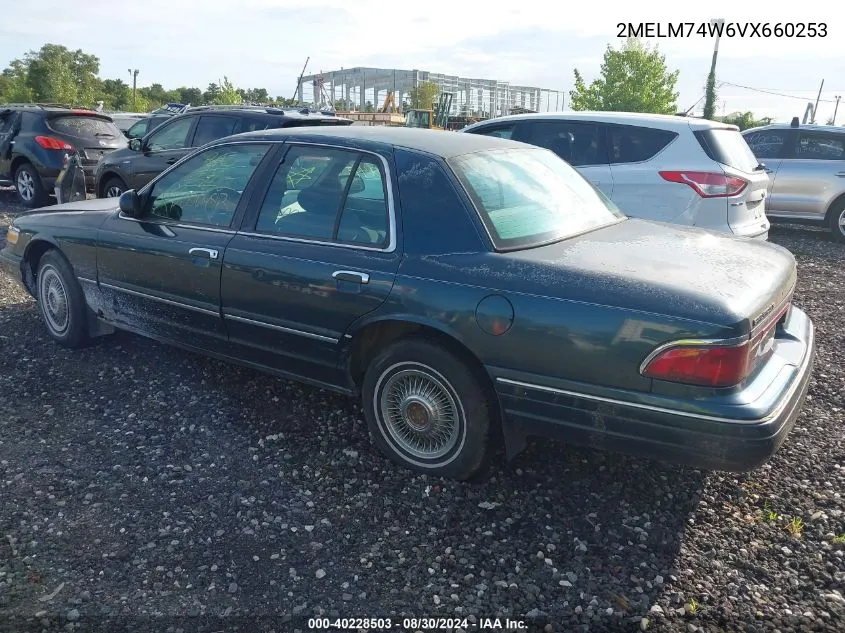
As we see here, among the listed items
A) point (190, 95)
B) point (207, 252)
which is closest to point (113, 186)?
point (207, 252)

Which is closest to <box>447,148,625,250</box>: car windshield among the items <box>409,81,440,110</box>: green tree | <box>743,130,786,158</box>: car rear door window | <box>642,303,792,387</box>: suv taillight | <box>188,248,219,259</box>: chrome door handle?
<box>642,303,792,387</box>: suv taillight

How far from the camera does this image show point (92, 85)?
5041 cm

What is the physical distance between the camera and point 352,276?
3.46 meters

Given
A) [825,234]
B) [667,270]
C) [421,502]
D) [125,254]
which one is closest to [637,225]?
[667,270]

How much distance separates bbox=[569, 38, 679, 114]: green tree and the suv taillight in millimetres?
27103

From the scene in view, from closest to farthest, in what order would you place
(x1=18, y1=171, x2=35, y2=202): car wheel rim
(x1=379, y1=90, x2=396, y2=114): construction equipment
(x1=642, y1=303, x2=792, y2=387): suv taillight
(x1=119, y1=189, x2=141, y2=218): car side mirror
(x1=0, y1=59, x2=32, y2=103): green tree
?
(x1=642, y1=303, x2=792, y2=387): suv taillight
(x1=119, y1=189, x2=141, y2=218): car side mirror
(x1=18, y1=171, x2=35, y2=202): car wheel rim
(x1=0, y1=59, x2=32, y2=103): green tree
(x1=379, y1=90, x2=396, y2=114): construction equipment

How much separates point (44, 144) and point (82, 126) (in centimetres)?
72

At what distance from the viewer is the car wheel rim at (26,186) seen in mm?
11441

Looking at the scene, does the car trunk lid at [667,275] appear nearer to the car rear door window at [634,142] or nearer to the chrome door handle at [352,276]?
the chrome door handle at [352,276]

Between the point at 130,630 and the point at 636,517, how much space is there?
213 cm

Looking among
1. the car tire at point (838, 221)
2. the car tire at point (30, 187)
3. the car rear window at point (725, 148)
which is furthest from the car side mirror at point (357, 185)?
the car tire at point (30, 187)

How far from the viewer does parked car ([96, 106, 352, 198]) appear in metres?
8.73

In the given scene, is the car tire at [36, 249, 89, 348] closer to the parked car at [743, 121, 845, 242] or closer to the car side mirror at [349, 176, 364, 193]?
the car side mirror at [349, 176, 364, 193]

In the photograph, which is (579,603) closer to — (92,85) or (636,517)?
(636,517)
